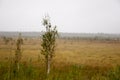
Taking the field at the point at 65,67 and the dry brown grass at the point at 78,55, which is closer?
the field at the point at 65,67

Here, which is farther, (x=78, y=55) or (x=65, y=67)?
(x=78, y=55)

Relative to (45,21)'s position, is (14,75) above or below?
below

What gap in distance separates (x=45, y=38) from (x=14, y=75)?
17.9 ft

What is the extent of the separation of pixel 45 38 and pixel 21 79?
245 inches

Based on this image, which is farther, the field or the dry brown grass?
the dry brown grass

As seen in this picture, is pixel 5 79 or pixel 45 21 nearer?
pixel 5 79

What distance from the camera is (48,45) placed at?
2202cm

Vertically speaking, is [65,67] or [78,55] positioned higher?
[65,67]

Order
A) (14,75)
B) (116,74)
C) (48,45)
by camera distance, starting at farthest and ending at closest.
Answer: (48,45), (14,75), (116,74)

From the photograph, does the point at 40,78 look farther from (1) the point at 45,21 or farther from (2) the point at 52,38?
(1) the point at 45,21

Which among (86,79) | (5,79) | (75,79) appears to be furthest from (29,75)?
(86,79)

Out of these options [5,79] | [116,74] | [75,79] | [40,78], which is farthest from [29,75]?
[116,74]

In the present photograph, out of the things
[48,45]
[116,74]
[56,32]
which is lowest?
[116,74]

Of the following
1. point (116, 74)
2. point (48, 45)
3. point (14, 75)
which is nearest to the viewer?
point (116, 74)
